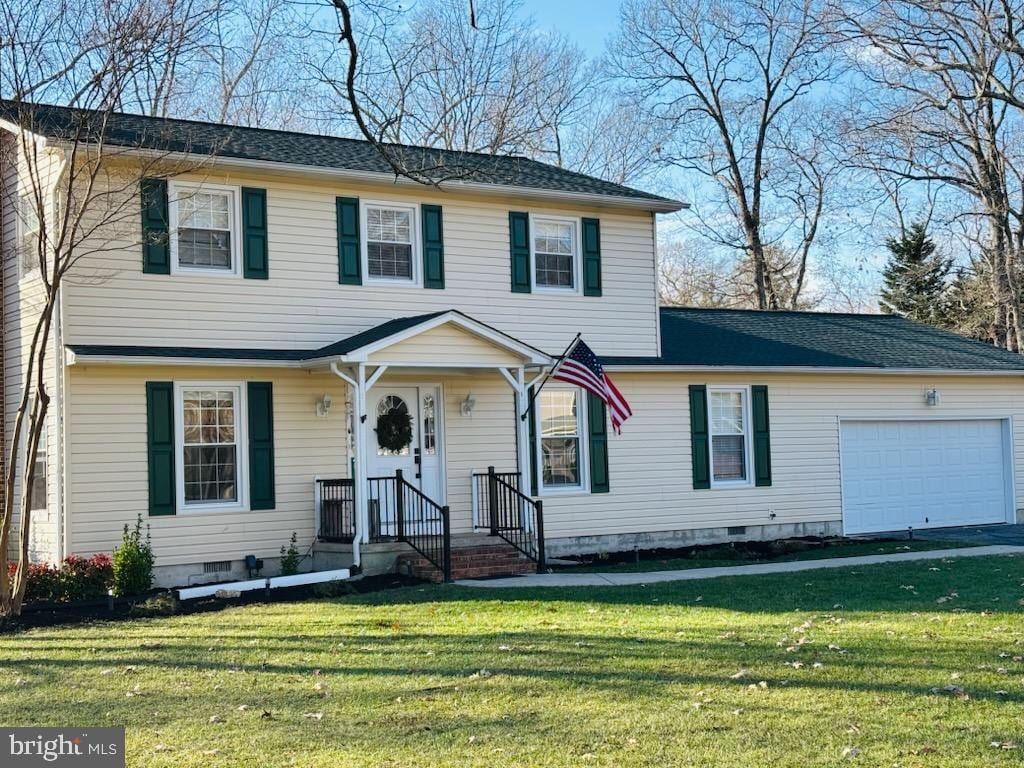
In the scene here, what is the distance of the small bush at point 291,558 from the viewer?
15352 millimetres

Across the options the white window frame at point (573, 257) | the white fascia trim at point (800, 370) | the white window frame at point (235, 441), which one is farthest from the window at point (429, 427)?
the white fascia trim at point (800, 370)

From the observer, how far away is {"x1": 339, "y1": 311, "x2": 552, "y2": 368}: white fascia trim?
49.2 ft

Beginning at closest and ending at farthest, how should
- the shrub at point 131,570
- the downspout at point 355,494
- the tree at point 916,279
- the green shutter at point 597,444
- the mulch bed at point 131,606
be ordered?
the mulch bed at point 131,606, the shrub at point 131,570, the downspout at point 355,494, the green shutter at point 597,444, the tree at point 916,279

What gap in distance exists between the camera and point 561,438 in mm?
18109

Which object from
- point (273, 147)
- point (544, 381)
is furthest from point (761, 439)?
point (273, 147)

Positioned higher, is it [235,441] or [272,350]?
[272,350]

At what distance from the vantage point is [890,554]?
17.2m

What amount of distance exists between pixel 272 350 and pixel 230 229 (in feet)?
5.59

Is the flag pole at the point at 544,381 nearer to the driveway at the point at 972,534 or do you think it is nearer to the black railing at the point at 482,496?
the black railing at the point at 482,496

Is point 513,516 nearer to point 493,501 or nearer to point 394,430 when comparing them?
point 493,501

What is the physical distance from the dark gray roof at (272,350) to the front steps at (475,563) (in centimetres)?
284

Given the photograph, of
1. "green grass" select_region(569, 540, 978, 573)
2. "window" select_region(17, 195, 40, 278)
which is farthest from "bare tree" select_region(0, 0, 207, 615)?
"green grass" select_region(569, 540, 978, 573)

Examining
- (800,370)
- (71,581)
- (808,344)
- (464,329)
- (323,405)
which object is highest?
(808,344)

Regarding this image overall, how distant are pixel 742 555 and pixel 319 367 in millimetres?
6881
